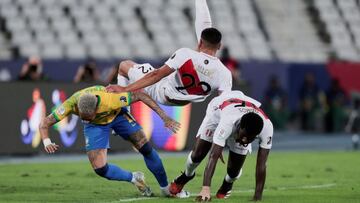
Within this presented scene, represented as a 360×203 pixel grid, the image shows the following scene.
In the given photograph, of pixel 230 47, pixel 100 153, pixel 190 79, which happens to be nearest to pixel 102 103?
pixel 100 153

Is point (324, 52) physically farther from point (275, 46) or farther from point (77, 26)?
point (77, 26)

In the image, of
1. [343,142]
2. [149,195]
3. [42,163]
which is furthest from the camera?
[343,142]

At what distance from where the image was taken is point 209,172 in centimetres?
1354

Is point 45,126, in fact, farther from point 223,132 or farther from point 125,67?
point 223,132

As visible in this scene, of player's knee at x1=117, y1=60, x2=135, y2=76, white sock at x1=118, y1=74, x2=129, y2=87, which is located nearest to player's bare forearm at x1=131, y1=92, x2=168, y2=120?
→ white sock at x1=118, y1=74, x2=129, y2=87

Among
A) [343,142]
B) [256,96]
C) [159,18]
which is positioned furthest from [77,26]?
[343,142]

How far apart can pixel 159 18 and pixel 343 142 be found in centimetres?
664

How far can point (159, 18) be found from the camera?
33.4 m

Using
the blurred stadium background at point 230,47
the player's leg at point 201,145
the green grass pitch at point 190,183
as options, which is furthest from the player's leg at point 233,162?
the blurred stadium background at point 230,47

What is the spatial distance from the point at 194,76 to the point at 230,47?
63.1 feet

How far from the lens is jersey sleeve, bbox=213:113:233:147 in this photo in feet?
44.7

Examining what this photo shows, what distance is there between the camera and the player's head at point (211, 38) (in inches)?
576

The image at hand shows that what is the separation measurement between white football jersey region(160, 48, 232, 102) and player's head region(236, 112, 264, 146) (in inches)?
57.9

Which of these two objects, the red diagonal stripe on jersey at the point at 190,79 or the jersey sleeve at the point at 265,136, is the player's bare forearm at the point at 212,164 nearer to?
the jersey sleeve at the point at 265,136
